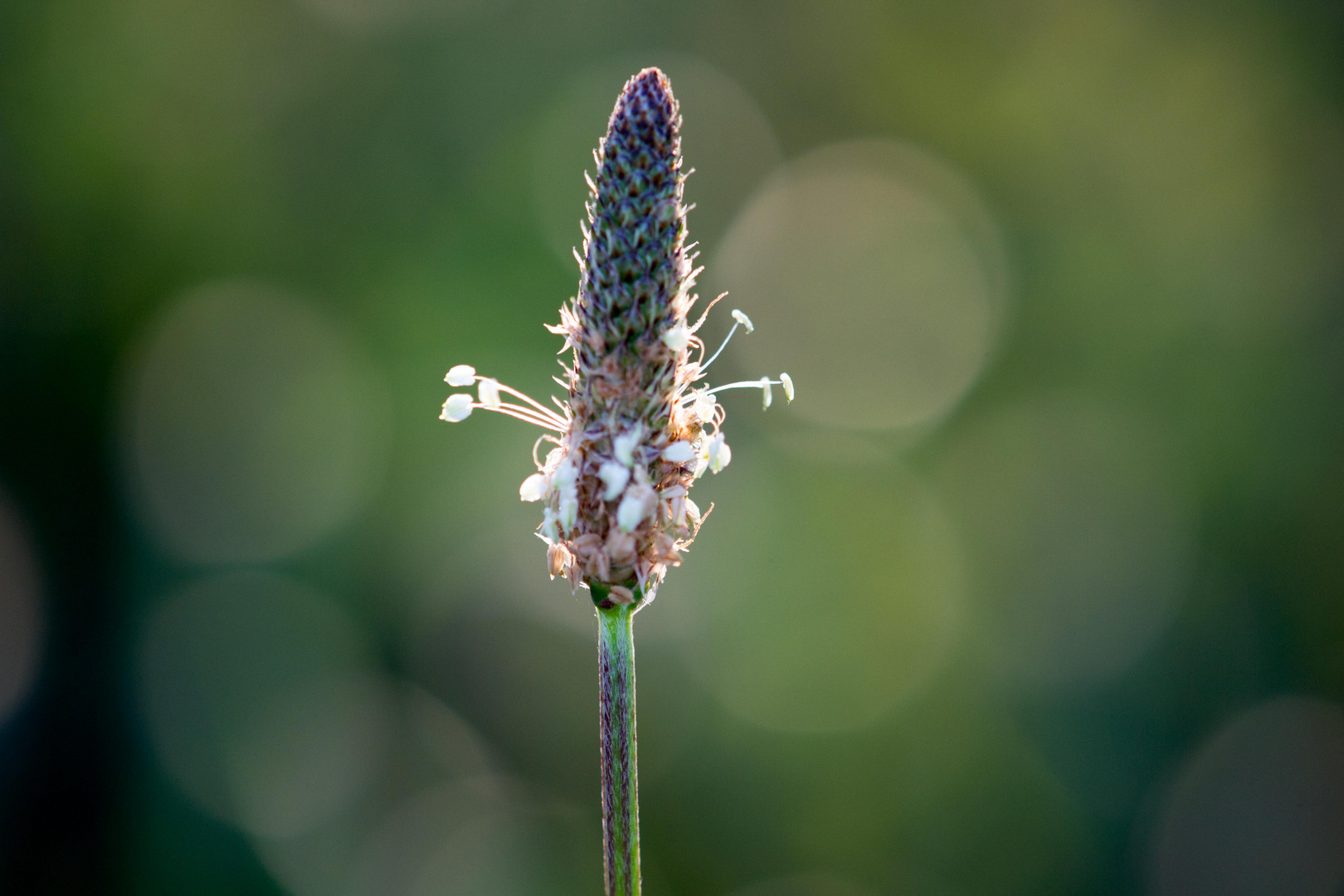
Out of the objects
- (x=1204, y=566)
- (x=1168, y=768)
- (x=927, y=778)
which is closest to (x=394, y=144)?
(x=927, y=778)

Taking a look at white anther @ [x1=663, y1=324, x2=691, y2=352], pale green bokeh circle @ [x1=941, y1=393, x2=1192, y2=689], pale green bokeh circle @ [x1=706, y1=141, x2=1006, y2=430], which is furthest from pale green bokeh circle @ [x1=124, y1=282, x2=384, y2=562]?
white anther @ [x1=663, y1=324, x2=691, y2=352]

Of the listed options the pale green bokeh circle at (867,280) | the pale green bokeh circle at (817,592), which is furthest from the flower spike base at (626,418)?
the pale green bokeh circle at (867,280)

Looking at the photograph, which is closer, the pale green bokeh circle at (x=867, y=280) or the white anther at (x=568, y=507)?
the white anther at (x=568, y=507)

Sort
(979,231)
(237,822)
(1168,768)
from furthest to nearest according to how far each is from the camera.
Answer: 1. (979,231)
2. (1168,768)
3. (237,822)

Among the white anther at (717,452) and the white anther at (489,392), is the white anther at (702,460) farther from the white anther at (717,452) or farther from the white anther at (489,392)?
the white anther at (489,392)

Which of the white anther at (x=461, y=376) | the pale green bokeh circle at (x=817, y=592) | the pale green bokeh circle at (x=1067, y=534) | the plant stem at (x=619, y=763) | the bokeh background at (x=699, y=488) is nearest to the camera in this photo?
the plant stem at (x=619, y=763)

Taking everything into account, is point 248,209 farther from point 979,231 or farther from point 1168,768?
point 1168,768
